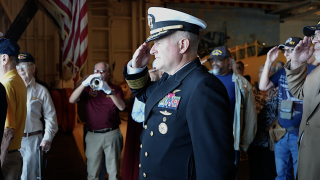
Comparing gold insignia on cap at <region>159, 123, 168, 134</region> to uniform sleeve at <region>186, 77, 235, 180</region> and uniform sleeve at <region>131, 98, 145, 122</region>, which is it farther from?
uniform sleeve at <region>131, 98, 145, 122</region>

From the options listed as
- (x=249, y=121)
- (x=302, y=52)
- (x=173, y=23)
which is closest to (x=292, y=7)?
(x=249, y=121)

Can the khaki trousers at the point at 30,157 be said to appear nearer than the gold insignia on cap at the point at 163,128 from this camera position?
No

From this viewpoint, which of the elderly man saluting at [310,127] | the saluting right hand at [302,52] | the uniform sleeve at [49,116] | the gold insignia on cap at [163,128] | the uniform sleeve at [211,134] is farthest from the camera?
the uniform sleeve at [49,116]

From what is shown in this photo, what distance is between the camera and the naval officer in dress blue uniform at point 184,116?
123 centimetres

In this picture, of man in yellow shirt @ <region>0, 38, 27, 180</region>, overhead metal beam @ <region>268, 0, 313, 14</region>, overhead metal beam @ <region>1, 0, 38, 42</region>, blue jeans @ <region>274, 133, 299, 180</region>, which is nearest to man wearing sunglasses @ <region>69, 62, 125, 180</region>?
man in yellow shirt @ <region>0, 38, 27, 180</region>

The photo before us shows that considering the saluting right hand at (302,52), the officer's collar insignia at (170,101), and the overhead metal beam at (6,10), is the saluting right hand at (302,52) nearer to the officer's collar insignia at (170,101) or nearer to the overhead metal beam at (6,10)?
the officer's collar insignia at (170,101)

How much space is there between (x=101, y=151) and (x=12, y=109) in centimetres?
146

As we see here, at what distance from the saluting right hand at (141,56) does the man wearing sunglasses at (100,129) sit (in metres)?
1.71

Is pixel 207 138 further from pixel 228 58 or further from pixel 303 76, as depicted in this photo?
pixel 228 58

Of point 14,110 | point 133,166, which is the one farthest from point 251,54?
point 14,110

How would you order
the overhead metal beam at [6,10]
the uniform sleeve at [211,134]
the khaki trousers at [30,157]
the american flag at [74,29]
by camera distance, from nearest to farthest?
the uniform sleeve at [211,134] → the khaki trousers at [30,157] → the overhead metal beam at [6,10] → the american flag at [74,29]

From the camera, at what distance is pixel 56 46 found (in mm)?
8703

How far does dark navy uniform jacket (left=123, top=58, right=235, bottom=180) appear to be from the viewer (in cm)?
123

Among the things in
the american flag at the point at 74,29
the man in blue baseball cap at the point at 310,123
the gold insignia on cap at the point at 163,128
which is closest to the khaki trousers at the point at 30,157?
the american flag at the point at 74,29
